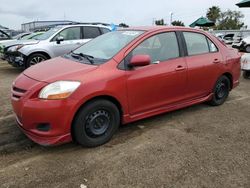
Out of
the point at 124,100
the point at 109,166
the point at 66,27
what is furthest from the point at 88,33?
the point at 109,166

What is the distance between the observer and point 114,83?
160 inches

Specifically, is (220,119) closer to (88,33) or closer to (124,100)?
(124,100)

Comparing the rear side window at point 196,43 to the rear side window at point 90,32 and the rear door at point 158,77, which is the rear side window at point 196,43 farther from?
the rear side window at point 90,32

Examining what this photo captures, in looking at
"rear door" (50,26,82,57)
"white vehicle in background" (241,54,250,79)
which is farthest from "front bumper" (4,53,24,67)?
"white vehicle in background" (241,54,250,79)

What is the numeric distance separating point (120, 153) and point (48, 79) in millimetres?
1311

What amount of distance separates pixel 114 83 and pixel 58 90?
772 mm

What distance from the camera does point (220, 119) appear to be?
17.1 feet

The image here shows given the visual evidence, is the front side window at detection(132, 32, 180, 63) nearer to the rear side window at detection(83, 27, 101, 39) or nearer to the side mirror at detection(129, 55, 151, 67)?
the side mirror at detection(129, 55, 151, 67)

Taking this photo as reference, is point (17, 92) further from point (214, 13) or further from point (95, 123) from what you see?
point (214, 13)

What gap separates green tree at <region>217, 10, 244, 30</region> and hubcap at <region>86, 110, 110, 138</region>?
65.6 m

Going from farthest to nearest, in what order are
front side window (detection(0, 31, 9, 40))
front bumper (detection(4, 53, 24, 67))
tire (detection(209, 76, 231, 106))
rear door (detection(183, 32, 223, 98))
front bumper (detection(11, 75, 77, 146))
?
front side window (detection(0, 31, 9, 40)) < front bumper (detection(4, 53, 24, 67)) < tire (detection(209, 76, 231, 106)) < rear door (detection(183, 32, 223, 98)) < front bumper (detection(11, 75, 77, 146))

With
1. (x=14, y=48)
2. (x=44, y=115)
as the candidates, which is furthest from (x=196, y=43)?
(x=14, y=48)

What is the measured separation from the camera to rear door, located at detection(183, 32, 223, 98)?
515 centimetres

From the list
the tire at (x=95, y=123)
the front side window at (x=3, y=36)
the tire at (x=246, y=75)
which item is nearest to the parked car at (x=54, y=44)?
the front side window at (x=3, y=36)
